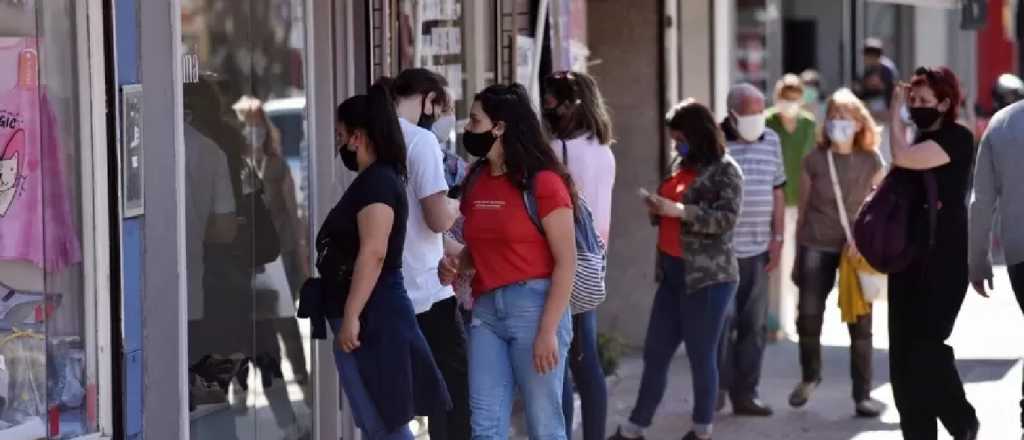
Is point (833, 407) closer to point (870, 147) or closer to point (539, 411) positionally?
point (870, 147)

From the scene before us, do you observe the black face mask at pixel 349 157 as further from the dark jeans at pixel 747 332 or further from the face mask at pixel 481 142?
the dark jeans at pixel 747 332

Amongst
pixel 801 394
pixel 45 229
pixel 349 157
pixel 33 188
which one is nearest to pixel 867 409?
pixel 801 394

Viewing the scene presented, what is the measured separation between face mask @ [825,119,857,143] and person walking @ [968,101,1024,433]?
1946 mm

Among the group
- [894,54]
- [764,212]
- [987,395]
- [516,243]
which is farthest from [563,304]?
[894,54]

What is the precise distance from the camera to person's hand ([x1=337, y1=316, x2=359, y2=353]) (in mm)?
6645

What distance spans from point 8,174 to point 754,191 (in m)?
4.88

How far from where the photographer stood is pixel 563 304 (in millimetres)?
6609

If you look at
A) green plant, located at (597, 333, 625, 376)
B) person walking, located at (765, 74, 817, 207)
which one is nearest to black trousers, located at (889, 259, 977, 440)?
green plant, located at (597, 333, 625, 376)

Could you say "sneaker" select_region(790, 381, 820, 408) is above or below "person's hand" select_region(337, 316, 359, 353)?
below

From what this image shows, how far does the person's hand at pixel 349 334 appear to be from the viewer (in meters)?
6.64

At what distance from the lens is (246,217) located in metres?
8.09

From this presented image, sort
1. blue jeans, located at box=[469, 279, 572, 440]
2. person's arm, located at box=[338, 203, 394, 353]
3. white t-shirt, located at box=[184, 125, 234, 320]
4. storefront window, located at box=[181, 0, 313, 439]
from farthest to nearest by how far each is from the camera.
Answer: storefront window, located at box=[181, 0, 313, 439], white t-shirt, located at box=[184, 125, 234, 320], blue jeans, located at box=[469, 279, 572, 440], person's arm, located at box=[338, 203, 394, 353]

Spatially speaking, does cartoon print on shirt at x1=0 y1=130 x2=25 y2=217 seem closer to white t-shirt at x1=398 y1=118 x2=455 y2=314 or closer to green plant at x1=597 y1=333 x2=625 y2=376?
white t-shirt at x1=398 y1=118 x2=455 y2=314

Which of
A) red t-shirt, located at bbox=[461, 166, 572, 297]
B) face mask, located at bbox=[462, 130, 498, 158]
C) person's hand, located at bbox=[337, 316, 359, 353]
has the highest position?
face mask, located at bbox=[462, 130, 498, 158]
